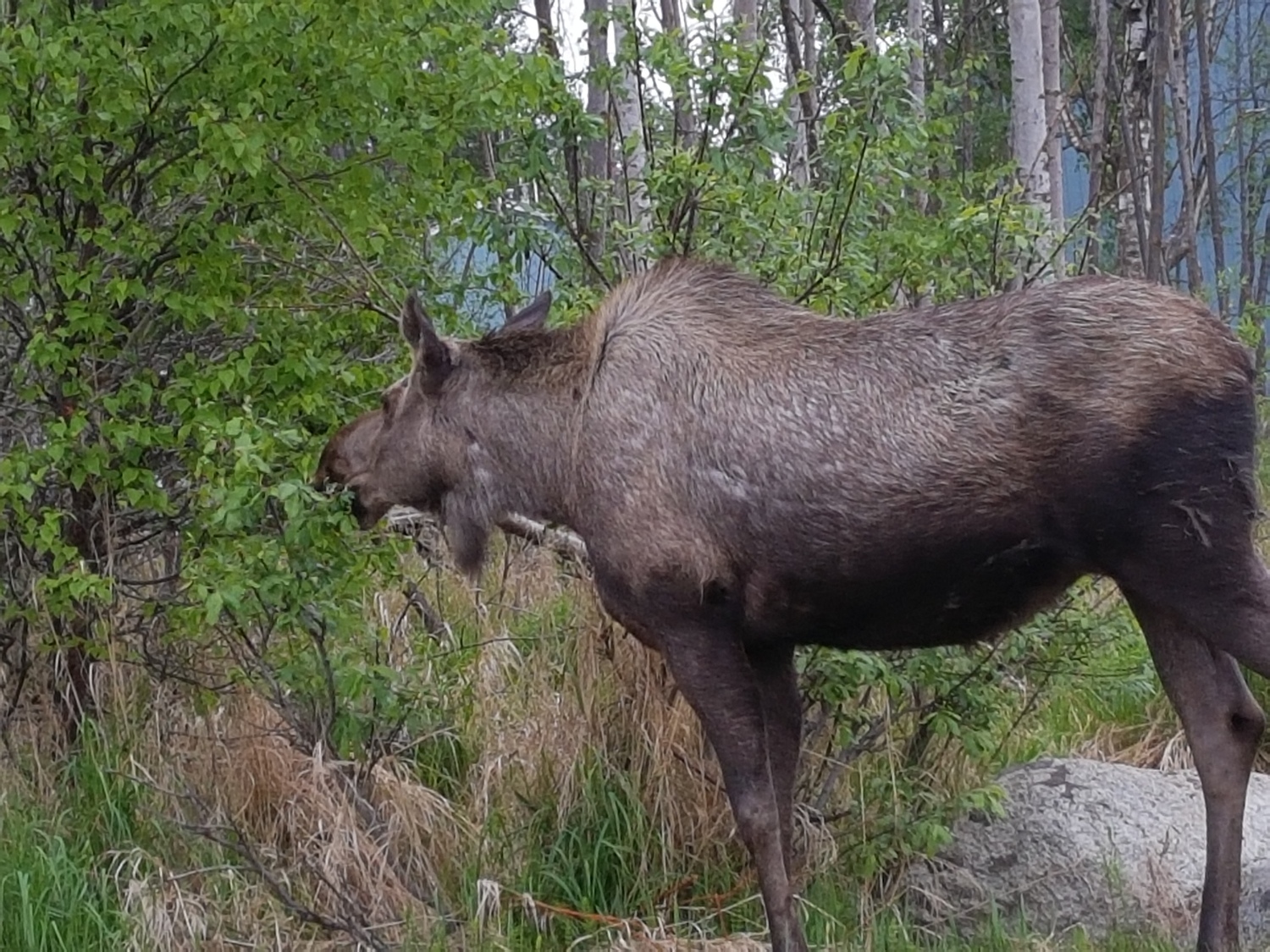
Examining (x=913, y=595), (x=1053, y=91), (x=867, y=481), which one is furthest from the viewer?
(x=1053, y=91)

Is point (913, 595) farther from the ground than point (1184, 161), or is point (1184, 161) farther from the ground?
point (1184, 161)

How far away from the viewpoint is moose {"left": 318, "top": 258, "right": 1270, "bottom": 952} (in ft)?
15.5

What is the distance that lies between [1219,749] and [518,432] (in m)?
2.50

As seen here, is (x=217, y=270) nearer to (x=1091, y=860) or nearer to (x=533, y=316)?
(x=533, y=316)

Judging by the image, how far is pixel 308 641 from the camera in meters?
6.61

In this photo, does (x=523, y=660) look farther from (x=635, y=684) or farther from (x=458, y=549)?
(x=458, y=549)

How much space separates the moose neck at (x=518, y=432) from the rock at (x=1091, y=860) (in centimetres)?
210

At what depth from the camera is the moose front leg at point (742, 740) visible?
514 cm

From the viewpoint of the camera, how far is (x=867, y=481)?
4902mm

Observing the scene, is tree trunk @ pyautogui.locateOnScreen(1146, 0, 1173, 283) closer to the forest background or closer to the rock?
the forest background

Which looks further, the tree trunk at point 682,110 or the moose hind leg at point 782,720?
the tree trunk at point 682,110

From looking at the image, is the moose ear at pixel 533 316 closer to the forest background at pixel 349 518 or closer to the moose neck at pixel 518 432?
the moose neck at pixel 518 432

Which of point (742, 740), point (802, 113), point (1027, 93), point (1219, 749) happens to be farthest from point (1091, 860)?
point (1027, 93)

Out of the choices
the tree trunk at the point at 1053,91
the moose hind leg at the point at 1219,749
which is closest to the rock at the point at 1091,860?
the moose hind leg at the point at 1219,749
